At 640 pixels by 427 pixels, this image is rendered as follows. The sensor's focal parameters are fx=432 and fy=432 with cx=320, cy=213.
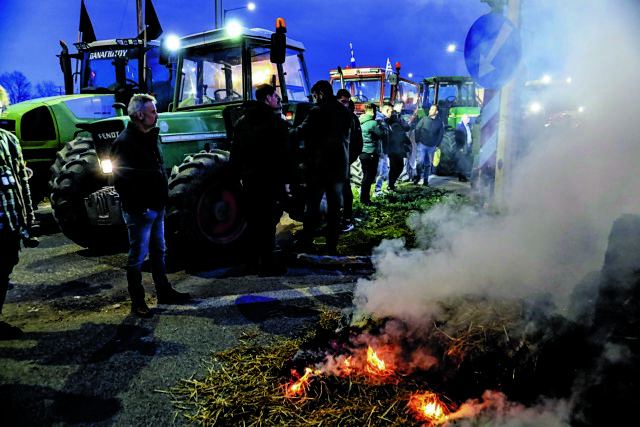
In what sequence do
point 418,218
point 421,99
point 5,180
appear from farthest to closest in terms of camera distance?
point 421,99 → point 418,218 → point 5,180

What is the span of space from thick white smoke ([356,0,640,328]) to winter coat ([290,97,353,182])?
2.16 m

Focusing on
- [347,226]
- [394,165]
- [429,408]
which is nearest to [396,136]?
[394,165]

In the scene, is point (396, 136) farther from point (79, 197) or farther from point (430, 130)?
point (79, 197)

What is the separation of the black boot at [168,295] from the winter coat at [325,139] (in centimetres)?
242

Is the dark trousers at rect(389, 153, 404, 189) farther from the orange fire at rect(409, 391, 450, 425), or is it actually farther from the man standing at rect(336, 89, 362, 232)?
the orange fire at rect(409, 391, 450, 425)

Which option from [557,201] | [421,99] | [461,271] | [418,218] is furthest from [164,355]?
[421,99]

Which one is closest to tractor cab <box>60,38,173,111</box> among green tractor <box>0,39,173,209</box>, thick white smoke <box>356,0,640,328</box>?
green tractor <box>0,39,173,209</box>

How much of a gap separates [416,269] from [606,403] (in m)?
1.73

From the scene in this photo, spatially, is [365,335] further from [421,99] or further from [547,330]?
[421,99]

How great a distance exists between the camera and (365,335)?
2932 mm

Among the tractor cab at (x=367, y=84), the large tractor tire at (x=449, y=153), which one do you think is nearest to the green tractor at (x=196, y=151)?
the large tractor tire at (x=449, y=153)

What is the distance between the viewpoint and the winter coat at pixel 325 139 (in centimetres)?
589

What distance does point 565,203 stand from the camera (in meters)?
3.86

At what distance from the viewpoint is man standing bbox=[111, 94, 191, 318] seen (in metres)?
3.96
